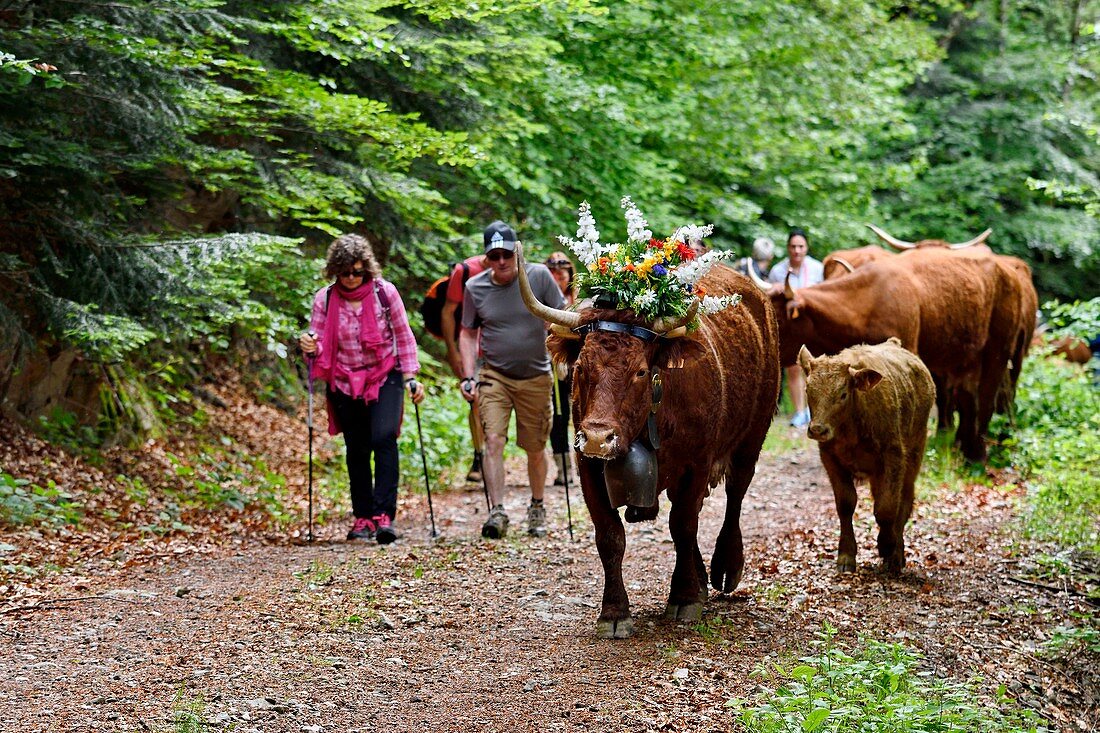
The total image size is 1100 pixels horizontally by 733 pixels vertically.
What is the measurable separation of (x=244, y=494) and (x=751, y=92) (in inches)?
479

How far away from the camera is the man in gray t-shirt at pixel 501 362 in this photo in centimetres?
984

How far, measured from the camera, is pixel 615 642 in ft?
22.6

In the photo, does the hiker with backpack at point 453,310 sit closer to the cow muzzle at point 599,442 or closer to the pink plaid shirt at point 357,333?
the pink plaid shirt at point 357,333

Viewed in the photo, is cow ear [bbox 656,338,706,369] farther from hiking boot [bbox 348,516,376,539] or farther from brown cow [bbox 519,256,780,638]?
hiking boot [bbox 348,516,376,539]

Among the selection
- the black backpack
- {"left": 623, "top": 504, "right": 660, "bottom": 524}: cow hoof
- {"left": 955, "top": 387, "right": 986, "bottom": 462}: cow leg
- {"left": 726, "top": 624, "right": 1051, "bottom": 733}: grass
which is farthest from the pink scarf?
{"left": 955, "top": 387, "right": 986, "bottom": 462}: cow leg

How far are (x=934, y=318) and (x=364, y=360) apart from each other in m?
6.06

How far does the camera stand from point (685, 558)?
729 cm

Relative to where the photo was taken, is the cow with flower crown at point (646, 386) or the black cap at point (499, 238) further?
the black cap at point (499, 238)

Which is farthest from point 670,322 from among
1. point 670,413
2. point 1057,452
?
point 1057,452

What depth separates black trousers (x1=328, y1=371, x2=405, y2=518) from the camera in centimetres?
978

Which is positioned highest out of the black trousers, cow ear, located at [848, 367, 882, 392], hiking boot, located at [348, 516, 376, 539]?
cow ear, located at [848, 367, 882, 392]

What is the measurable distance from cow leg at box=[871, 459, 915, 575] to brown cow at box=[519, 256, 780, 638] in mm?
1190

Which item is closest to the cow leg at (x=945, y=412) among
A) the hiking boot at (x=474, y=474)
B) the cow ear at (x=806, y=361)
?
the hiking boot at (x=474, y=474)

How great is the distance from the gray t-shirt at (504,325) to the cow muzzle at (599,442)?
11.1ft
